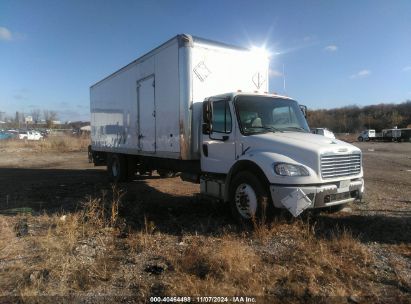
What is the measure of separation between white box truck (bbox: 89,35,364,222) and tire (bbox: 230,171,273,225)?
0.05 ft

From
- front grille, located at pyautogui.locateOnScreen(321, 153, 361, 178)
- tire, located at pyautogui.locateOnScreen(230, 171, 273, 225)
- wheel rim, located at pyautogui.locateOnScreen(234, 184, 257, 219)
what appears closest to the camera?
front grille, located at pyautogui.locateOnScreen(321, 153, 361, 178)

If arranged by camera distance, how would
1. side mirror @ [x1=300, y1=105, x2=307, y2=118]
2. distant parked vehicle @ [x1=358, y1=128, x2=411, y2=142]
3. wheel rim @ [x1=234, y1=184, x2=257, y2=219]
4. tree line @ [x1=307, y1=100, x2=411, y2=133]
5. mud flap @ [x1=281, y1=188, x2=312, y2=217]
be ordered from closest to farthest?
1. mud flap @ [x1=281, y1=188, x2=312, y2=217]
2. wheel rim @ [x1=234, y1=184, x2=257, y2=219]
3. side mirror @ [x1=300, y1=105, x2=307, y2=118]
4. distant parked vehicle @ [x1=358, y1=128, x2=411, y2=142]
5. tree line @ [x1=307, y1=100, x2=411, y2=133]

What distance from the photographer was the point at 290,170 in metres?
5.96

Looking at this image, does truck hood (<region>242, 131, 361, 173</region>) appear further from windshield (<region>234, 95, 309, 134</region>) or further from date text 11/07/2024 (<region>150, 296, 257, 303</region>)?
date text 11/07/2024 (<region>150, 296, 257, 303</region>)

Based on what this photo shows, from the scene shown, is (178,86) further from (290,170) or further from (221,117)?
(290,170)

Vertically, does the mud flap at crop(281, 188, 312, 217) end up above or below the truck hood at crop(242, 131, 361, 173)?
below

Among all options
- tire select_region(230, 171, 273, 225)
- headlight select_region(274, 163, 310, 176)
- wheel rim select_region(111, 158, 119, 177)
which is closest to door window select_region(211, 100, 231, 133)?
tire select_region(230, 171, 273, 225)

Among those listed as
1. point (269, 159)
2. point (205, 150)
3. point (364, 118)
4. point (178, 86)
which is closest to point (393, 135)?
point (364, 118)

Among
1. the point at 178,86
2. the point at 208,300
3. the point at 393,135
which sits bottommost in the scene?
the point at 208,300

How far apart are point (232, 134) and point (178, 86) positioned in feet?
5.52

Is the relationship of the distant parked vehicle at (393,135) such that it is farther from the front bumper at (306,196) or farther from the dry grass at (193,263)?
the dry grass at (193,263)

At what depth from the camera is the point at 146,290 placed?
13.4 feet

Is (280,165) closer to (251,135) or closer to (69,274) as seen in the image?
(251,135)

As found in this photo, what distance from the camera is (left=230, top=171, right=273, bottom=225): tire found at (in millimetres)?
6164
